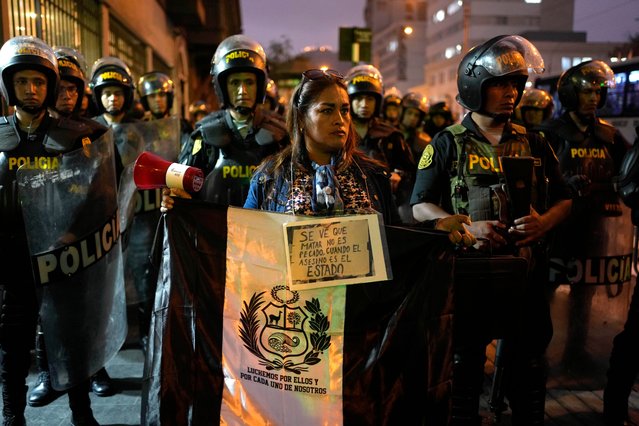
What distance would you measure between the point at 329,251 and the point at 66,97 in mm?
3919

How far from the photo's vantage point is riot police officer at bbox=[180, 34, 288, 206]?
418cm

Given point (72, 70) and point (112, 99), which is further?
point (112, 99)

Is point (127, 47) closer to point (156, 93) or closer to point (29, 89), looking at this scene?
point (156, 93)

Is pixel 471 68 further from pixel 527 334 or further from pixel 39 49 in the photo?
pixel 39 49

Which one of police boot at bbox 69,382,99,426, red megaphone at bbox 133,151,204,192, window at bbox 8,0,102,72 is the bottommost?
police boot at bbox 69,382,99,426

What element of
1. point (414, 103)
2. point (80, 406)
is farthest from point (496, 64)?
point (414, 103)

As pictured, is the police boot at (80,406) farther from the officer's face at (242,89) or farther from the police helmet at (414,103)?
the police helmet at (414,103)

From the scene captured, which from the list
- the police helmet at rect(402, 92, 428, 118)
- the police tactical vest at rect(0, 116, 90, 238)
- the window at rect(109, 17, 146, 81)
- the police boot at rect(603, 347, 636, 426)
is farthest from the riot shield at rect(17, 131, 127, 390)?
the window at rect(109, 17, 146, 81)

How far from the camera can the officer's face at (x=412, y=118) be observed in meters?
9.22

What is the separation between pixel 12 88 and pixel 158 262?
1807 mm

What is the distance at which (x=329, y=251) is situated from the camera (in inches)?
99.0

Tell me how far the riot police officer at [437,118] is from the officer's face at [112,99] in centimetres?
557

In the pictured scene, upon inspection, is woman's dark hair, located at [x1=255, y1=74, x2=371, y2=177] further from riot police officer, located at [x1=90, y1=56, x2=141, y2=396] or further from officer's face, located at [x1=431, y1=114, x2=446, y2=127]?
officer's face, located at [x1=431, y1=114, x2=446, y2=127]

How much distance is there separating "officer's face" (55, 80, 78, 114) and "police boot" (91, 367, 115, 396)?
7.90 ft
